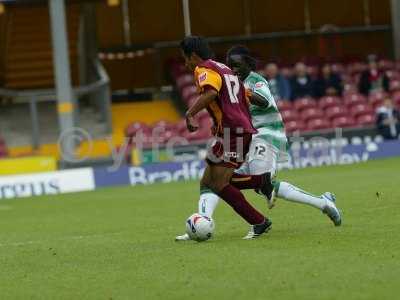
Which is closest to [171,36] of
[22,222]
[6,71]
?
[6,71]

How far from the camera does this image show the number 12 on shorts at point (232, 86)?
1043 centimetres

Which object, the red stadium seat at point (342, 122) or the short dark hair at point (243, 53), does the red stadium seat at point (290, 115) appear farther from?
the short dark hair at point (243, 53)

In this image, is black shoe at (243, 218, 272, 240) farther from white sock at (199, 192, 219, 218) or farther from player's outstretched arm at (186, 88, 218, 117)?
player's outstretched arm at (186, 88, 218, 117)

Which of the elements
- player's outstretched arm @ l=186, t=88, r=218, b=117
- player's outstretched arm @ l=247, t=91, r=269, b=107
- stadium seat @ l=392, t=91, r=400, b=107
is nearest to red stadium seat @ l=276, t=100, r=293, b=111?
stadium seat @ l=392, t=91, r=400, b=107

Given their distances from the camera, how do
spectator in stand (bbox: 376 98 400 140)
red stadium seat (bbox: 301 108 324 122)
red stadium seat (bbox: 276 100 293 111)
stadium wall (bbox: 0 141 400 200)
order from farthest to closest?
1. red stadium seat (bbox: 276 100 293 111)
2. red stadium seat (bbox: 301 108 324 122)
3. spectator in stand (bbox: 376 98 400 140)
4. stadium wall (bbox: 0 141 400 200)

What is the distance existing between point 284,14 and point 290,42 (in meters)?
0.96

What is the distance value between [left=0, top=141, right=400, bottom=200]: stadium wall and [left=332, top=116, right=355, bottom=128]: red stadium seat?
204 centimetres

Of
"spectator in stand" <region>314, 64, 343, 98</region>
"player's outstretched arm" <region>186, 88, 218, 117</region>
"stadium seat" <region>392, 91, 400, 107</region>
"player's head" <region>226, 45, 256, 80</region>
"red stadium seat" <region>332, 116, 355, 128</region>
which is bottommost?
"red stadium seat" <region>332, 116, 355, 128</region>

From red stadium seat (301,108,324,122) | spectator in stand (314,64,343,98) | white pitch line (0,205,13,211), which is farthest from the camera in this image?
spectator in stand (314,64,343,98)

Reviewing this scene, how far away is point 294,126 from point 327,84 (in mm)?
2880

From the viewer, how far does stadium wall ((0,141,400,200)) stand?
2317 cm

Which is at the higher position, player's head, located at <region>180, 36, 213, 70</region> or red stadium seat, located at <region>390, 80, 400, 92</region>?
player's head, located at <region>180, 36, 213, 70</region>

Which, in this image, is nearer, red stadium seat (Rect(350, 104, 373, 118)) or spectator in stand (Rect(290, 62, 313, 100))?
red stadium seat (Rect(350, 104, 373, 118))

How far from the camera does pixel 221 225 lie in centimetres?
1284
